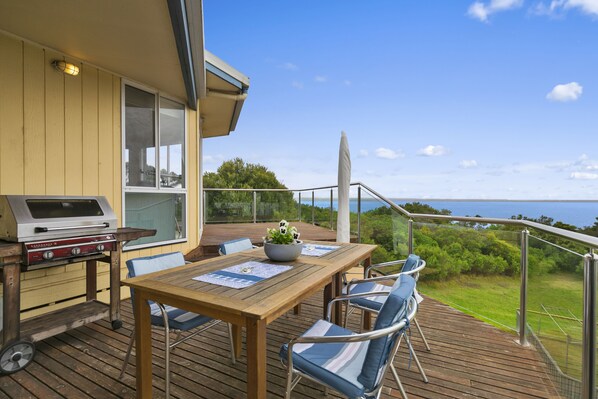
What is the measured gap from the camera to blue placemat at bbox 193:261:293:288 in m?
1.71

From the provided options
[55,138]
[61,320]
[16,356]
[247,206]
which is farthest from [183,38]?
[247,206]

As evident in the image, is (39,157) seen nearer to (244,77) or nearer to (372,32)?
(244,77)

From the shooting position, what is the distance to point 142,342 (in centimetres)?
169

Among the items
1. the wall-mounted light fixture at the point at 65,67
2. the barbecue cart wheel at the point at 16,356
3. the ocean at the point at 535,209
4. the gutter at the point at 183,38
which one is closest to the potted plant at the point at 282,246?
the gutter at the point at 183,38

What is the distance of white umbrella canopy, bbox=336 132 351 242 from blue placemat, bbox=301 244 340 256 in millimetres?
1184

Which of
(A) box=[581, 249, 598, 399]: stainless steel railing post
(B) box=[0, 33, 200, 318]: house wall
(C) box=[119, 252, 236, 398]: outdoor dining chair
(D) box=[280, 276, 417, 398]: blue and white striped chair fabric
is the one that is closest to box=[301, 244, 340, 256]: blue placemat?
(C) box=[119, 252, 236, 398]: outdoor dining chair

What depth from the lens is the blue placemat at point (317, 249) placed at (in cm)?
260

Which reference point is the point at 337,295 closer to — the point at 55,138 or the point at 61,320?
the point at 61,320

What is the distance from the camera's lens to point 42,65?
2789mm

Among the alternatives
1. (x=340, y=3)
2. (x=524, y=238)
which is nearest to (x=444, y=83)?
(x=340, y=3)

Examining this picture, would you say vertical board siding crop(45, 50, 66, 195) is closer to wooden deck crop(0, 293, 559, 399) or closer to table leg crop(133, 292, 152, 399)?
wooden deck crop(0, 293, 559, 399)

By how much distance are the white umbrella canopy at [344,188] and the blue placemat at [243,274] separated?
7.02 feet

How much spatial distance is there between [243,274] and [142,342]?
2.23 ft

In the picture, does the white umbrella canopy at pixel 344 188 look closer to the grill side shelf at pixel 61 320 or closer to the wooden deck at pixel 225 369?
the wooden deck at pixel 225 369
